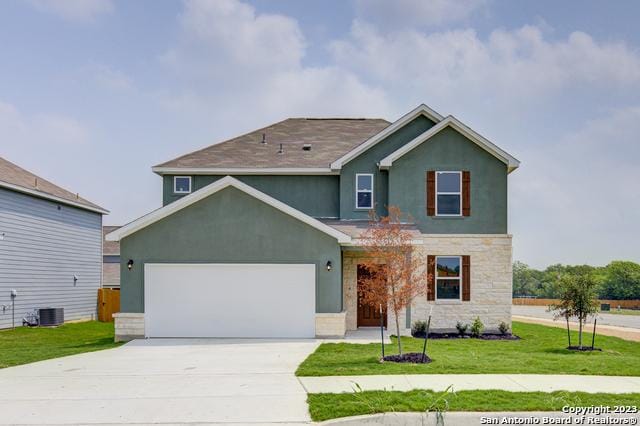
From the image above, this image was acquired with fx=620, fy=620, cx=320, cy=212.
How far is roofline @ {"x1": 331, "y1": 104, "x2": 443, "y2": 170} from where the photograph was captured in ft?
70.5

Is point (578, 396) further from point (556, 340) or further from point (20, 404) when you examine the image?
point (556, 340)

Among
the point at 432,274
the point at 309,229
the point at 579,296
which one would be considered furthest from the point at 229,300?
the point at 579,296

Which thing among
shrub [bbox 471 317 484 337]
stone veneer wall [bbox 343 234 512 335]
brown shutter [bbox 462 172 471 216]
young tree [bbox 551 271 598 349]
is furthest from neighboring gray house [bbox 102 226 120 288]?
young tree [bbox 551 271 598 349]

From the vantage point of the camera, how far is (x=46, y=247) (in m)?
25.4

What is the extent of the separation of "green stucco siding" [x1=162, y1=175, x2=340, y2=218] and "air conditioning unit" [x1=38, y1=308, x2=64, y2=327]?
677 cm

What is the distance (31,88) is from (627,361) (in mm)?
18728

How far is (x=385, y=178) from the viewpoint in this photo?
71.4 ft

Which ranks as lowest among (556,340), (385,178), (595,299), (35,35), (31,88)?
(556,340)

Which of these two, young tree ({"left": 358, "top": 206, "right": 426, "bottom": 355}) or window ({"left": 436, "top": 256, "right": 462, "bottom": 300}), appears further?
window ({"left": 436, "top": 256, "right": 462, "bottom": 300})

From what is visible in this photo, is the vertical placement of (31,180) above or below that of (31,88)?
below

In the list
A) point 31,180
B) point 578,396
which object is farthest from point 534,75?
point 31,180

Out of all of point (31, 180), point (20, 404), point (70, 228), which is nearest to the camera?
point (20, 404)

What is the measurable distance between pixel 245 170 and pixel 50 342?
339 inches

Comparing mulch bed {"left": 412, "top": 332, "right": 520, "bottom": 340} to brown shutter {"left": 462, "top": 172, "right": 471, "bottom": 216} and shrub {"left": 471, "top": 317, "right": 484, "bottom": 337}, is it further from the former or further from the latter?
brown shutter {"left": 462, "top": 172, "right": 471, "bottom": 216}
